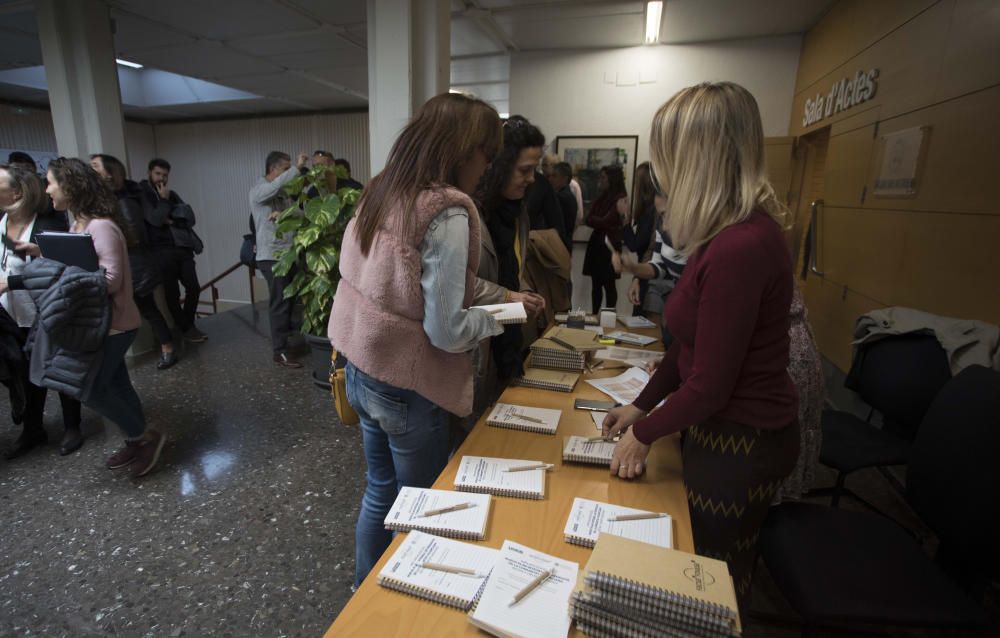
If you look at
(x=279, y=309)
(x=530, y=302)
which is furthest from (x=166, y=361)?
(x=530, y=302)

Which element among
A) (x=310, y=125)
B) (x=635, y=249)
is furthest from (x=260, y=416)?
(x=310, y=125)

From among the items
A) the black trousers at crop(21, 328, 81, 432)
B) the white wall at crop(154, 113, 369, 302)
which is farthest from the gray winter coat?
the white wall at crop(154, 113, 369, 302)

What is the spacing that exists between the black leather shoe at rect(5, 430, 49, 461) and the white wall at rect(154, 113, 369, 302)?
638 centimetres

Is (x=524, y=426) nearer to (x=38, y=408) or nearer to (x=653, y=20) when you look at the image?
(x=38, y=408)

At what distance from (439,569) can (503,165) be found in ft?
3.98

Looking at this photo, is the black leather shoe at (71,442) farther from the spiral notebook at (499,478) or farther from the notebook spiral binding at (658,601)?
the notebook spiral binding at (658,601)

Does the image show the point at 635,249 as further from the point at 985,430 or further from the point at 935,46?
the point at 985,430

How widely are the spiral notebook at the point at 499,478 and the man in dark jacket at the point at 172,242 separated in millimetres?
4182

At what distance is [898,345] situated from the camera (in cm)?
221

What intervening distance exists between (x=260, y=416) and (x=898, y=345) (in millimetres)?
3419

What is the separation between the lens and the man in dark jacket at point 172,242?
14.0 ft

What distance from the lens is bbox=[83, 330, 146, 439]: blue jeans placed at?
7.64 feet

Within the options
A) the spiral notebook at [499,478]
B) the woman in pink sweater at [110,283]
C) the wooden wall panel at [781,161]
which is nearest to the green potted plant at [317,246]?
the woman in pink sweater at [110,283]

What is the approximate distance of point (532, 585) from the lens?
2.78 feet
